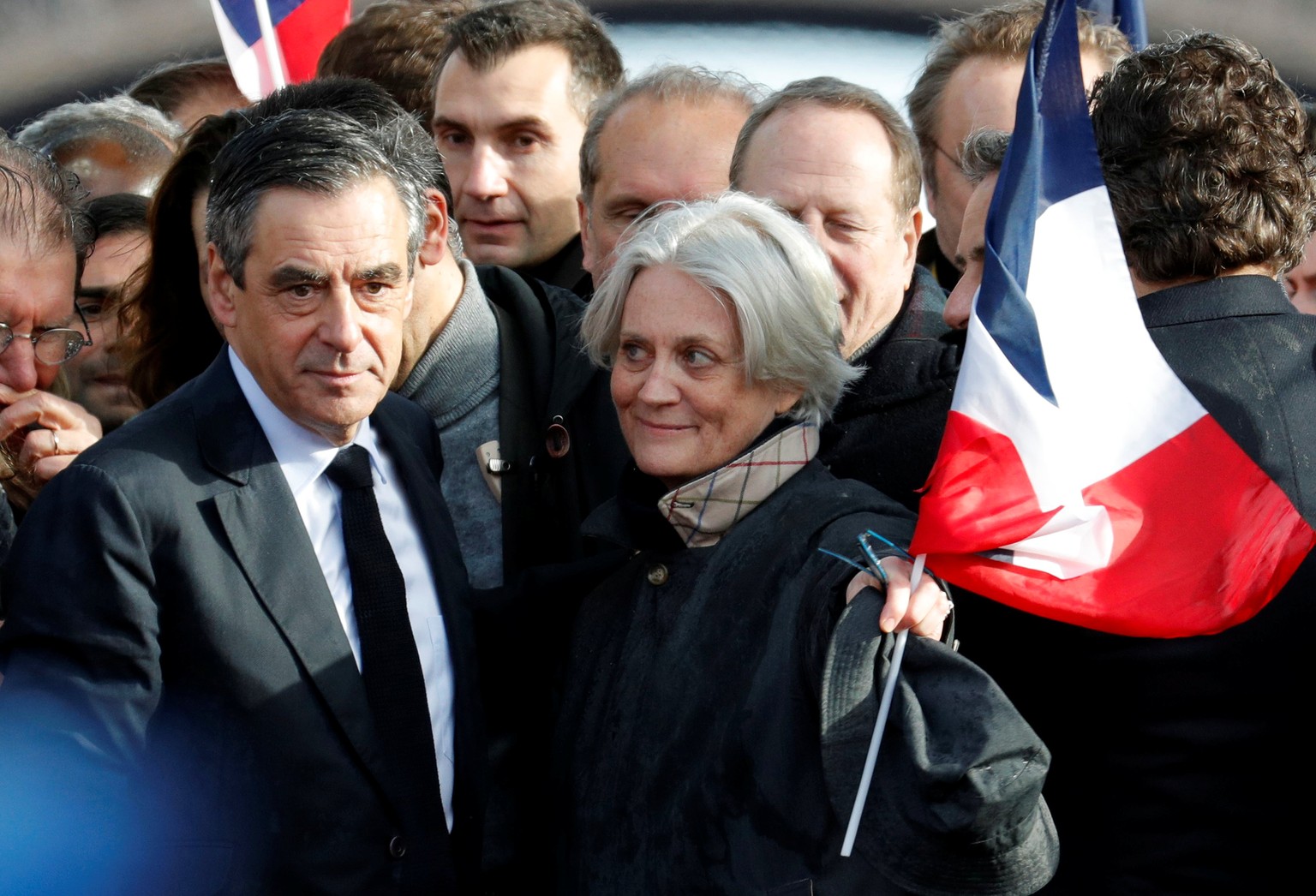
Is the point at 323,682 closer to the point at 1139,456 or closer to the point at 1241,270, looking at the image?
the point at 1139,456

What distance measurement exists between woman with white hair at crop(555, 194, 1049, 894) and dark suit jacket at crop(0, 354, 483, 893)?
403 millimetres

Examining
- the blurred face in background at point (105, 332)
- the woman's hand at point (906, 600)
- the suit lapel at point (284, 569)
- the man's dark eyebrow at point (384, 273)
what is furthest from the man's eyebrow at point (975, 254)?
the blurred face in background at point (105, 332)

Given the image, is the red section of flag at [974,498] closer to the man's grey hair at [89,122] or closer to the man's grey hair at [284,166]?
the man's grey hair at [284,166]

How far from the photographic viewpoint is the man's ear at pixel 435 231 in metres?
3.09

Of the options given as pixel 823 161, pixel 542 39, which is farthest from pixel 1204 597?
pixel 542 39

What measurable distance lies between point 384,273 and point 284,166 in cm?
26

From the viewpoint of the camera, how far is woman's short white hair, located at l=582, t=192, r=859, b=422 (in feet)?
8.43

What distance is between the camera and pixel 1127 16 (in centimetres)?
406

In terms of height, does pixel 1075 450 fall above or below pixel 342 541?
above

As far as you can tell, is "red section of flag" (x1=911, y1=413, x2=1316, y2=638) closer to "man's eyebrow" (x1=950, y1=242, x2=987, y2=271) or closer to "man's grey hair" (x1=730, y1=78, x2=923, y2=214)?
"man's eyebrow" (x1=950, y1=242, x2=987, y2=271)

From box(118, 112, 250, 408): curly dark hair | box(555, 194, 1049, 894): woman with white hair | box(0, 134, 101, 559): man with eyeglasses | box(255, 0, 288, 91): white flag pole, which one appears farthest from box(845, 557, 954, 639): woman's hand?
box(255, 0, 288, 91): white flag pole

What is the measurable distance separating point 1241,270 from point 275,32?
3894 mm

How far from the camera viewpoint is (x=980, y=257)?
2.66 meters

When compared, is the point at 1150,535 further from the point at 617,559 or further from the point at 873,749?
the point at 617,559
